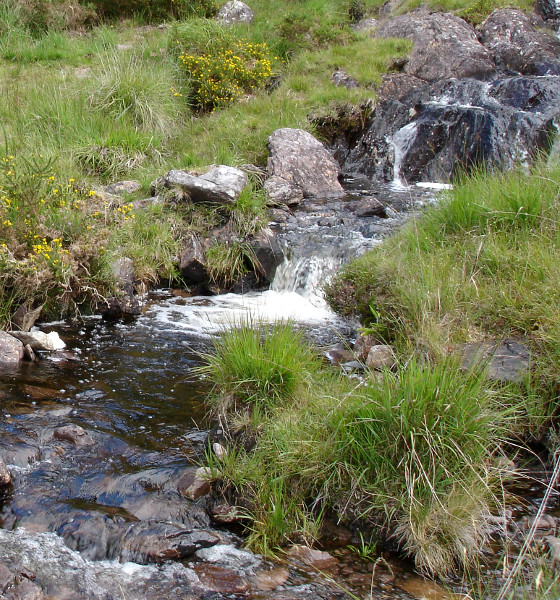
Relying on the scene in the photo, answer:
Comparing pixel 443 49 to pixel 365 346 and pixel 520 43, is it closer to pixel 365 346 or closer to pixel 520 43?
pixel 520 43

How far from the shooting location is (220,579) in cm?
263

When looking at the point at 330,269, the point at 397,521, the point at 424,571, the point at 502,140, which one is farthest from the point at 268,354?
the point at 502,140

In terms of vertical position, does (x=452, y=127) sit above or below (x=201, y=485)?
above

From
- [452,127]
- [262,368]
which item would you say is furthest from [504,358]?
[452,127]

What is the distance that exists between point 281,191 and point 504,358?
561 centimetres

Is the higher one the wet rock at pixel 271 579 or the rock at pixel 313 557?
the wet rock at pixel 271 579

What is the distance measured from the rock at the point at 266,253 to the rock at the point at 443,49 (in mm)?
7258

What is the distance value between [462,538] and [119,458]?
1985 millimetres

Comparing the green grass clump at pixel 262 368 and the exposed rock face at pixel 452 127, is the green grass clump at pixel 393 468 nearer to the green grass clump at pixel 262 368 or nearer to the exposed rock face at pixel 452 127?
the green grass clump at pixel 262 368

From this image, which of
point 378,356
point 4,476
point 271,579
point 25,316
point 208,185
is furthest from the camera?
point 208,185

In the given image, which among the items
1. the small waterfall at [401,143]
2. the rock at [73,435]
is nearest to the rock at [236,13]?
the small waterfall at [401,143]

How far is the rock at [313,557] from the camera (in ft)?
8.95

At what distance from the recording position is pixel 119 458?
3555 mm

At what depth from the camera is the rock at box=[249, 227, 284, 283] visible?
23.7 feet
